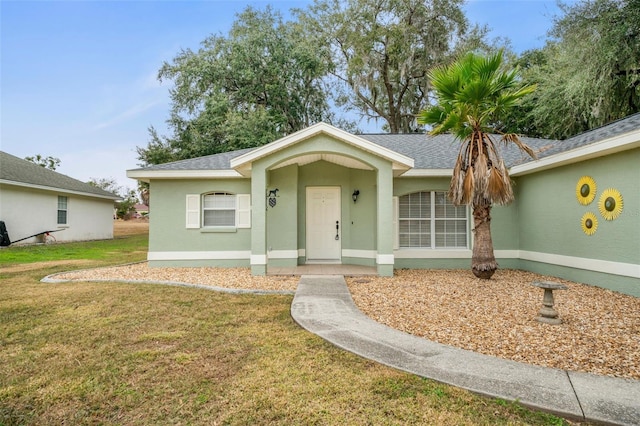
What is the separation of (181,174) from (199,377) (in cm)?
791

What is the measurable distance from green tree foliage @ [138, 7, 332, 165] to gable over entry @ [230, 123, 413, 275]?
10722 mm

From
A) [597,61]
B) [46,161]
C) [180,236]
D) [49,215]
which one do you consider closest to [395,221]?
[180,236]

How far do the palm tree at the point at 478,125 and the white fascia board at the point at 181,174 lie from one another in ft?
19.2

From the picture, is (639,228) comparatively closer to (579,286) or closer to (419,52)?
(579,286)

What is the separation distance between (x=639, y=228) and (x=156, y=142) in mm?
23479

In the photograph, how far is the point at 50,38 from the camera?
13508 millimetres

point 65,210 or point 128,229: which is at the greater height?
point 65,210

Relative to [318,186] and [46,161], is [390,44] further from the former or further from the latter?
[46,161]

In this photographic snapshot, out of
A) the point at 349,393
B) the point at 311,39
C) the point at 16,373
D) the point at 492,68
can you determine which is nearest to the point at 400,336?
the point at 349,393

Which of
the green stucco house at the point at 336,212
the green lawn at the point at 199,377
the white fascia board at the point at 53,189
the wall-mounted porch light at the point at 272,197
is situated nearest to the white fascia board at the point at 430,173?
the green stucco house at the point at 336,212

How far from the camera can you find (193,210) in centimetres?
A: 1023

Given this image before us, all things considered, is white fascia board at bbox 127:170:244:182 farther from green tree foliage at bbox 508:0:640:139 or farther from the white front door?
green tree foliage at bbox 508:0:640:139

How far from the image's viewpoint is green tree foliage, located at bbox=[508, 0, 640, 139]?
1069cm

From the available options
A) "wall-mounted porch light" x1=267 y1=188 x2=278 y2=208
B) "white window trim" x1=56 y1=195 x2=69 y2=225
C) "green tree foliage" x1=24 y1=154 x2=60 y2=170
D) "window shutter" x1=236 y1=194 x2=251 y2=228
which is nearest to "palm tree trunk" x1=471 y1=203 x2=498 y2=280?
"wall-mounted porch light" x1=267 y1=188 x2=278 y2=208
